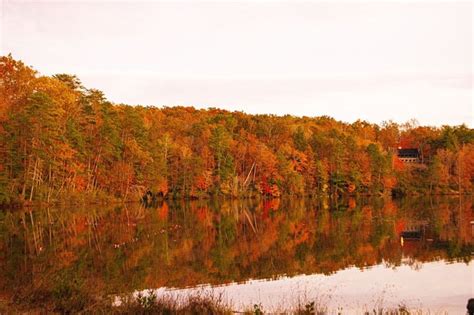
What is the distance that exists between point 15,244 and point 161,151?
159 feet

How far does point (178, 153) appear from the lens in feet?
257

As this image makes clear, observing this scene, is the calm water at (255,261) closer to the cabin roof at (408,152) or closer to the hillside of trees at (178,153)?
the hillside of trees at (178,153)

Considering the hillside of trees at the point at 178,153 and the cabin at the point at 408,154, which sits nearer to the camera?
the hillside of trees at the point at 178,153

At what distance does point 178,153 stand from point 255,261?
2248 inches

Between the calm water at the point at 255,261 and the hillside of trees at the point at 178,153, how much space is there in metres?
16.9

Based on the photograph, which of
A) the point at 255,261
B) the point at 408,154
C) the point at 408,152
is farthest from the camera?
the point at 408,152

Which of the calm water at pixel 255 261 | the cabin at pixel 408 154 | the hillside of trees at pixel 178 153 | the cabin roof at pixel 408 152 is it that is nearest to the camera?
the calm water at pixel 255 261

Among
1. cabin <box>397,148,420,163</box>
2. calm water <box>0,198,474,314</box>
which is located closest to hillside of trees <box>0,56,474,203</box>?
cabin <box>397,148,420,163</box>

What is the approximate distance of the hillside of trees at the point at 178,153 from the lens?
52.2 metres

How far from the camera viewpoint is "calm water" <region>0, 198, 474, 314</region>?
50.9 feet

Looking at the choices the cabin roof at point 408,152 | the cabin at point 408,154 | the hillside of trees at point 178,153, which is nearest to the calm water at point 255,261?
the hillside of trees at point 178,153

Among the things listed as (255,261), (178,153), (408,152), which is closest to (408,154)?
(408,152)

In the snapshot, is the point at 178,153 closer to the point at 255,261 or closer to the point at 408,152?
the point at 255,261

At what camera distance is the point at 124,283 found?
57.0ft
